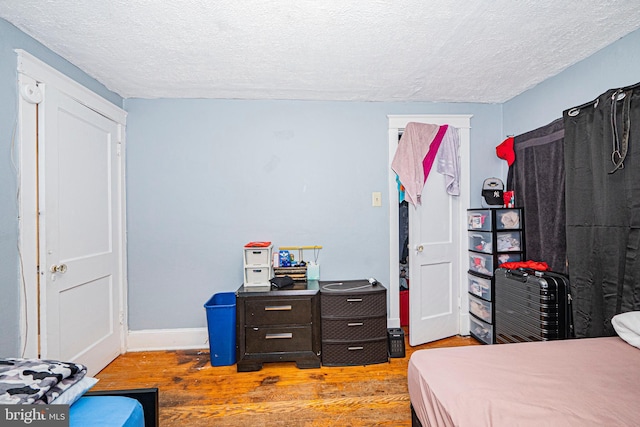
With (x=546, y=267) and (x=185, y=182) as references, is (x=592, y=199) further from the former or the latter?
(x=185, y=182)

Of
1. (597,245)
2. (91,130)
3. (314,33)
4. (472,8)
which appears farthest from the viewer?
(91,130)

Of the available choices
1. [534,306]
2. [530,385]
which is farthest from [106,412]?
[534,306]

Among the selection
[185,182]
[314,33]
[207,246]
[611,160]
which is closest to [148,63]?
[185,182]

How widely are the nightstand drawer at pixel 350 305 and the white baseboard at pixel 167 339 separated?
127 centimetres

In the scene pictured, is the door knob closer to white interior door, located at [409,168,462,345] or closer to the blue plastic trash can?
the blue plastic trash can

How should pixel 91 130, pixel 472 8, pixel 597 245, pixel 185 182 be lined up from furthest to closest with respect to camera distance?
pixel 185 182 → pixel 91 130 → pixel 597 245 → pixel 472 8

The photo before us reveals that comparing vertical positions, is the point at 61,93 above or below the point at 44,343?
above

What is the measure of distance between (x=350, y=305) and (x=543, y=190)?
6.23 ft

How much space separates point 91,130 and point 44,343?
62.4 inches

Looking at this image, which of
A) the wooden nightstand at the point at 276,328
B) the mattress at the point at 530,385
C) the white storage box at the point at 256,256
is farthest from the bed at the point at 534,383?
the white storage box at the point at 256,256

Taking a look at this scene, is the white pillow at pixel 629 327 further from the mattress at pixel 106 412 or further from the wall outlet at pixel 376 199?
the mattress at pixel 106 412

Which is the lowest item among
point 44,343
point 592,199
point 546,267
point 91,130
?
point 44,343

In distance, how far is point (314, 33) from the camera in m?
1.93

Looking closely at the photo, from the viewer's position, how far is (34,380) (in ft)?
3.76
